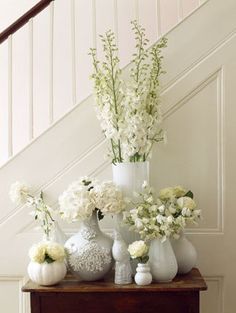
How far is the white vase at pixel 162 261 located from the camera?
7.13 feet

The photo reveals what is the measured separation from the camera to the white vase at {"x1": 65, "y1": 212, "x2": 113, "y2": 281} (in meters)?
2.17

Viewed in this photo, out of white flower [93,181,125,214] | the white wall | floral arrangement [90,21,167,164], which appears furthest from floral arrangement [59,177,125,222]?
the white wall

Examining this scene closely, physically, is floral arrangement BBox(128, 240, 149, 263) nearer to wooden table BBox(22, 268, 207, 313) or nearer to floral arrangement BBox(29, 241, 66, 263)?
wooden table BBox(22, 268, 207, 313)

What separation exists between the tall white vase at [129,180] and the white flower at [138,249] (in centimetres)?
19

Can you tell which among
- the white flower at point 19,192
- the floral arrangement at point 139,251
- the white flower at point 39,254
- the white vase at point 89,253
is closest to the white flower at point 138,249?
the floral arrangement at point 139,251

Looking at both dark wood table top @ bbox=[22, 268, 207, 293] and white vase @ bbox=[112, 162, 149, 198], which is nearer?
dark wood table top @ bbox=[22, 268, 207, 293]

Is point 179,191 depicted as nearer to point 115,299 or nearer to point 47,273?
point 115,299

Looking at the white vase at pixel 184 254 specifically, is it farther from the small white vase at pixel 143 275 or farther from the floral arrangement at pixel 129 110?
the floral arrangement at pixel 129 110

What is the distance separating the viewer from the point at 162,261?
7.15 feet

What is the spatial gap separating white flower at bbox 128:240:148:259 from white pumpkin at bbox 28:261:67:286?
32 cm

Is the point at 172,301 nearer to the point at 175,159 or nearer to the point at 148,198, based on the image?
the point at 148,198

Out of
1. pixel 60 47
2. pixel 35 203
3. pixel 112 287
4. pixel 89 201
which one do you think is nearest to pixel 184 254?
pixel 112 287

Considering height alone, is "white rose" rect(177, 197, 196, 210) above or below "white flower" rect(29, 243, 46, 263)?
above

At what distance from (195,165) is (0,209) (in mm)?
1071
